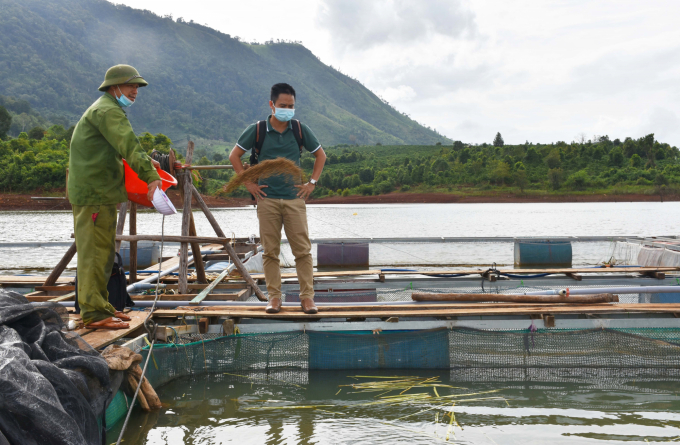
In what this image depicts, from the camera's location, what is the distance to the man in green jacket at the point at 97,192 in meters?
3.71

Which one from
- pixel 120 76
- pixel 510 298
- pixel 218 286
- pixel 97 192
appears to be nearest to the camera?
pixel 97 192

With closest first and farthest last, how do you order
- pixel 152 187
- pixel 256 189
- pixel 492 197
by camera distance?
1. pixel 152 187
2. pixel 256 189
3. pixel 492 197

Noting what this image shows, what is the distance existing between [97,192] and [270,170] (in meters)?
A: 1.39

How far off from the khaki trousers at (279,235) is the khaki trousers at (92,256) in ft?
4.17

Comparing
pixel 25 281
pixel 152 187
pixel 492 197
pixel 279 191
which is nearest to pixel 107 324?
pixel 152 187

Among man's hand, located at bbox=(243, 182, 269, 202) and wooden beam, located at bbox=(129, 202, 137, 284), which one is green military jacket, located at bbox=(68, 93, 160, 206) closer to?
man's hand, located at bbox=(243, 182, 269, 202)

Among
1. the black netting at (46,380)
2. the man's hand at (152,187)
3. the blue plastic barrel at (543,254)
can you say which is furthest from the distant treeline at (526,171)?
the black netting at (46,380)

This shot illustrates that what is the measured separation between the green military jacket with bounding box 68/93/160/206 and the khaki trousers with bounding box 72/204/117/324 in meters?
0.11

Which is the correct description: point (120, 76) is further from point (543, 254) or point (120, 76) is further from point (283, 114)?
point (543, 254)

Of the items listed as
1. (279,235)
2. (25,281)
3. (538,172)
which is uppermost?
(538,172)

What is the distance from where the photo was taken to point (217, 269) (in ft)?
27.1

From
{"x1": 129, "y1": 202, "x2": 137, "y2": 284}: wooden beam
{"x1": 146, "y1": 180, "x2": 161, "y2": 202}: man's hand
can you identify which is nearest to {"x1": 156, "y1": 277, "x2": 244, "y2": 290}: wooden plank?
{"x1": 129, "y1": 202, "x2": 137, "y2": 284}: wooden beam

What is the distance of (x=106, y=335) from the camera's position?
12.1ft

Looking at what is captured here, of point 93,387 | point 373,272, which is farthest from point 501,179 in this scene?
point 93,387
